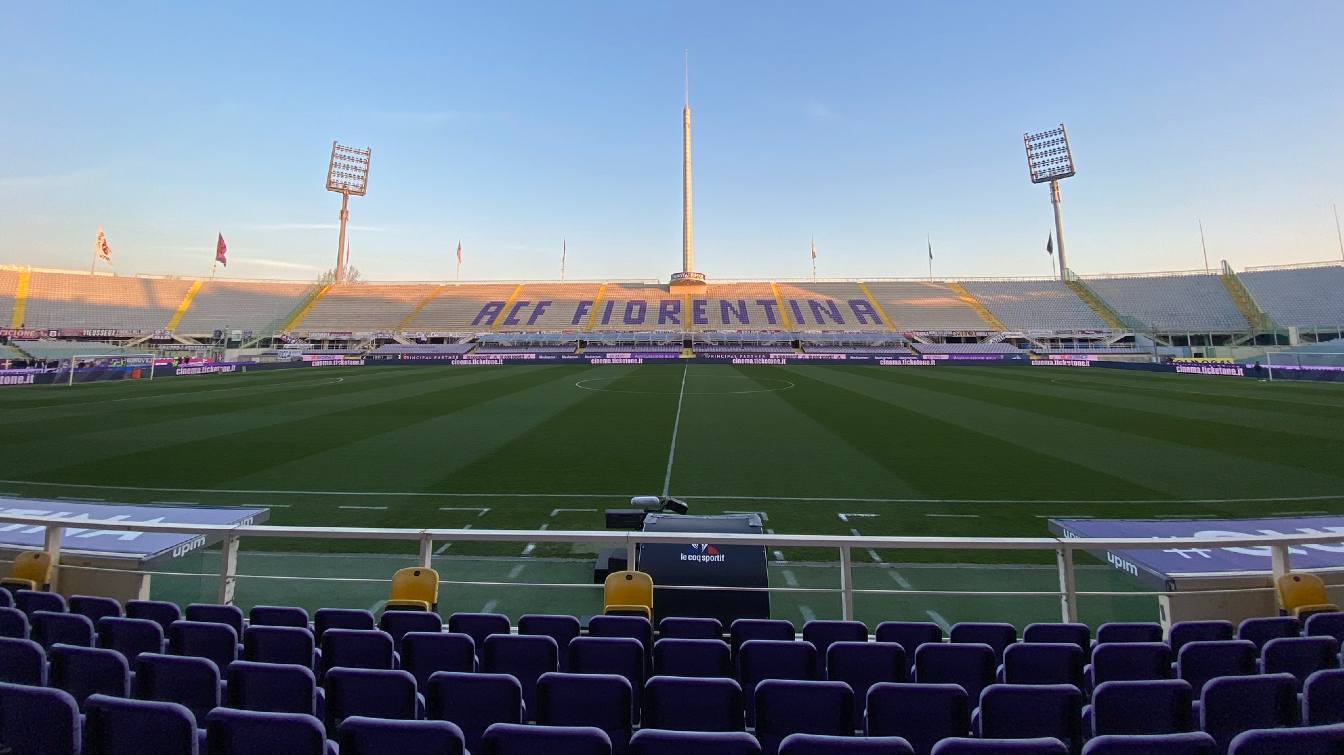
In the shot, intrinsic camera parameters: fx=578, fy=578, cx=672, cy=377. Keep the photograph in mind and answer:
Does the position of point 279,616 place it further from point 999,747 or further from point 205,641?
point 999,747

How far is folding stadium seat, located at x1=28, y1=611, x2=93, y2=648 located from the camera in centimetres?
371

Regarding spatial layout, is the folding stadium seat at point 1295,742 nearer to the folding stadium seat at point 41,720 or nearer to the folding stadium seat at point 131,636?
the folding stadium seat at point 41,720

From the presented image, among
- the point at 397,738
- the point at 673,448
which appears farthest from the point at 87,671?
the point at 673,448

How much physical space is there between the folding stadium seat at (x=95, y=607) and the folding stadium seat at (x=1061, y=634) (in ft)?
21.8

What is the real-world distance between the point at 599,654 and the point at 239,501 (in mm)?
10607

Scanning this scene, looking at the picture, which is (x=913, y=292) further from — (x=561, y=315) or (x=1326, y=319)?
(x=561, y=315)

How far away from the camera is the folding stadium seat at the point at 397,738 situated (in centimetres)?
203

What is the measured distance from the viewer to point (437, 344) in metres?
72.6

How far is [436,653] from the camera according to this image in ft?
11.5

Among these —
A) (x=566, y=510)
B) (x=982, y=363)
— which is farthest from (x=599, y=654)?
(x=982, y=363)

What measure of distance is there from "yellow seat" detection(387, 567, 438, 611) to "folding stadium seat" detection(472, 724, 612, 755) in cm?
256

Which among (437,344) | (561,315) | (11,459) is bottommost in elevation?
(11,459)

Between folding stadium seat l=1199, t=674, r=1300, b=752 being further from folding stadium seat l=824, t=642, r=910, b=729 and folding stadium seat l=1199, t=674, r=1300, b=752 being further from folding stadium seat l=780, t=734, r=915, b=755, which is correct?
folding stadium seat l=780, t=734, r=915, b=755

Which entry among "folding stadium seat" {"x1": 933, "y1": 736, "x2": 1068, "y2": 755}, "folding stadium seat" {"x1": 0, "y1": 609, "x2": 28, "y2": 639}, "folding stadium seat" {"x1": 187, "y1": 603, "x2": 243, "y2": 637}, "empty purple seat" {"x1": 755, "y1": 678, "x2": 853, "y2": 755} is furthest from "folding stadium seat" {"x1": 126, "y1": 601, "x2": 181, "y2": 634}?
"folding stadium seat" {"x1": 933, "y1": 736, "x2": 1068, "y2": 755}
